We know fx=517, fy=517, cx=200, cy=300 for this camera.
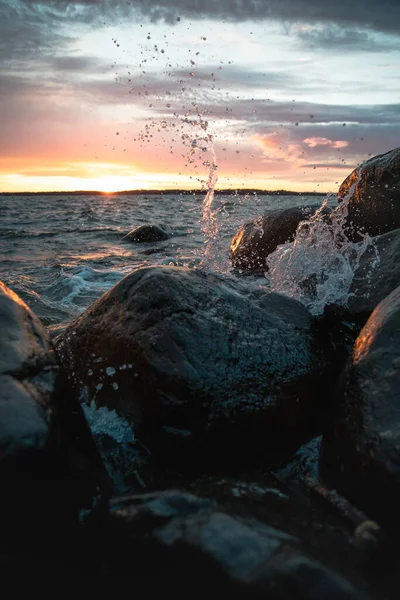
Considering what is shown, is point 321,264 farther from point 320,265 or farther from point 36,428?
point 36,428

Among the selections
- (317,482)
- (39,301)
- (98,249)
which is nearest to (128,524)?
(317,482)

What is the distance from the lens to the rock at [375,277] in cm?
430

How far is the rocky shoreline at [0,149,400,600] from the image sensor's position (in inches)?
78.3

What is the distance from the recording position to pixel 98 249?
579 inches

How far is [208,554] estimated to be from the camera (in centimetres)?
194

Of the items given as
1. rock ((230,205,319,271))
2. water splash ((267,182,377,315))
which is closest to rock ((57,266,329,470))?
water splash ((267,182,377,315))

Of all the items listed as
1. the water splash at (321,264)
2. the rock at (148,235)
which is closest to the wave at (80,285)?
the water splash at (321,264)

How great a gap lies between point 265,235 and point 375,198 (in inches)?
111

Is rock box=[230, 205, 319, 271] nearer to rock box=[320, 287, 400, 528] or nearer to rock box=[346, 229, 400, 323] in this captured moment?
rock box=[346, 229, 400, 323]

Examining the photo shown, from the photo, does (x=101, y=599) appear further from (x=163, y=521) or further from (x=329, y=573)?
(x=329, y=573)

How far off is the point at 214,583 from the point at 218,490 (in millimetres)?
517

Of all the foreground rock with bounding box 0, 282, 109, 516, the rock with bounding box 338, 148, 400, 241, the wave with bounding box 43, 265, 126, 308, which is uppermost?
the rock with bounding box 338, 148, 400, 241

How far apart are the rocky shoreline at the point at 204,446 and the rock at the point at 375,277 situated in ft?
1.76

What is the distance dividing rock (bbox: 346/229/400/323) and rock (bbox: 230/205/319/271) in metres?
3.95
